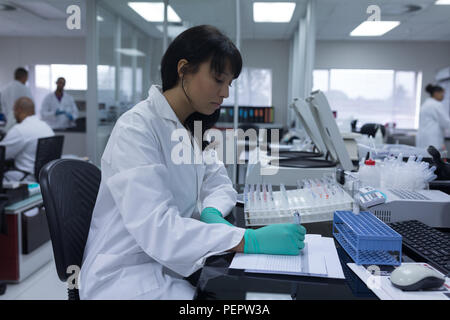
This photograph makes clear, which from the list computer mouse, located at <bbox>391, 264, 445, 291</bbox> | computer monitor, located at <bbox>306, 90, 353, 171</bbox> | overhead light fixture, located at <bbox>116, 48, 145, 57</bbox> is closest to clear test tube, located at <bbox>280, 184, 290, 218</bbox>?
computer mouse, located at <bbox>391, 264, 445, 291</bbox>

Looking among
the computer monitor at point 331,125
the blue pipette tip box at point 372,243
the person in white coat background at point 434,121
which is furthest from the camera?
the person in white coat background at point 434,121

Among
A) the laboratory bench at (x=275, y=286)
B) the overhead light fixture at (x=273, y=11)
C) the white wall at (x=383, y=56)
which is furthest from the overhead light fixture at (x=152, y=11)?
the laboratory bench at (x=275, y=286)

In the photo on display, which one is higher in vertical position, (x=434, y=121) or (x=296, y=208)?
(x=434, y=121)

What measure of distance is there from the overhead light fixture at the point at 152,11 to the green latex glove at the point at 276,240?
11.4ft

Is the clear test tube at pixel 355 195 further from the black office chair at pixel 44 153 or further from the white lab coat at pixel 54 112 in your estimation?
the white lab coat at pixel 54 112

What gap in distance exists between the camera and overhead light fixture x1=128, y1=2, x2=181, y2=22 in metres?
3.94

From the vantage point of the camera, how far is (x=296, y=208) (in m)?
0.97

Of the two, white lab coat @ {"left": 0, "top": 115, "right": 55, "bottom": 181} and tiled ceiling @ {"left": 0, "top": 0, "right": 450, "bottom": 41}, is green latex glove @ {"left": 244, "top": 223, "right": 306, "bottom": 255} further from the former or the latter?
white lab coat @ {"left": 0, "top": 115, "right": 55, "bottom": 181}

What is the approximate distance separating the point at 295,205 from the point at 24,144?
2.62 metres

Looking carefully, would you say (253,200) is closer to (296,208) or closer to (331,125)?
(296,208)

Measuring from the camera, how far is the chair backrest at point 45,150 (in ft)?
8.69

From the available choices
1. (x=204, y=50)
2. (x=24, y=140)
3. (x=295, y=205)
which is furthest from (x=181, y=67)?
(x=24, y=140)

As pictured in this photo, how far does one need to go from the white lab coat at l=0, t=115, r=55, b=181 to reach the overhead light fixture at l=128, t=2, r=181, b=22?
180 cm

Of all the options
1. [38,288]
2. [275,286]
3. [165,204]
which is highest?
[165,204]
